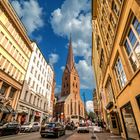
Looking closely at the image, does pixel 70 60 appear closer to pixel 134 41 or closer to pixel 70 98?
pixel 70 98

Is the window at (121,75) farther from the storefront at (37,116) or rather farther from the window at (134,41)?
the storefront at (37,116)

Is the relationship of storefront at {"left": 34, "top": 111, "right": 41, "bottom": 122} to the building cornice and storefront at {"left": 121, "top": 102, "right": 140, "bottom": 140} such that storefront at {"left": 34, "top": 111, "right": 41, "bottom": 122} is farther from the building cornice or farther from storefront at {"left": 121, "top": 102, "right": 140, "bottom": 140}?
storefront at {"left": 121, "top": 102, "right": 140, "bottom": 140}

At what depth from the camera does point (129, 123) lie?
465 inches

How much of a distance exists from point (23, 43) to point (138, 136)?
2976cm

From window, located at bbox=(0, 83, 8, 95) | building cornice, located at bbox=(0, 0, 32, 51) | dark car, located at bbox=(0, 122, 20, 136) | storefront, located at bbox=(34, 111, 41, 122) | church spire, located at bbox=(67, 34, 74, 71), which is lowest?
dark car, located at bbox=(0, 122, 20, 136)

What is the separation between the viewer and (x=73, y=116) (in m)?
78.6

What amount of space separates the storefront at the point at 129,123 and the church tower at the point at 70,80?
78034mm

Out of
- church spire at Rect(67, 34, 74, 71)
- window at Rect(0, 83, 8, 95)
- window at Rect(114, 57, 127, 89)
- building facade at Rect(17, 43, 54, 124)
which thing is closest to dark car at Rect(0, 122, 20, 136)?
window at Rect(0, 83, 8, 95)

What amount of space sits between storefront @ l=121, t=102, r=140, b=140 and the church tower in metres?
78.0

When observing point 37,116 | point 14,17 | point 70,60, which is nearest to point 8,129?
point 14,17

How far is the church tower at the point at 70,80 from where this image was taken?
94.0 m

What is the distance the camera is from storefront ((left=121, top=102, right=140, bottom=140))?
10.4 meters

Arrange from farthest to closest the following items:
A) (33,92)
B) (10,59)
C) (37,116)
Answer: (37,116)
(33,92)
(10,59)

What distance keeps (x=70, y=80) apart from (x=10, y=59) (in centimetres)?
7053
